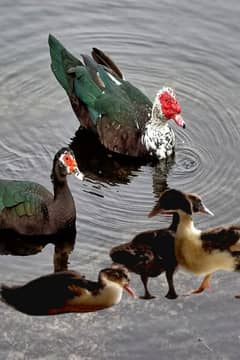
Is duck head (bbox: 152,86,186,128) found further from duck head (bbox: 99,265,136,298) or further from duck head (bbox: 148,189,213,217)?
duck head (bbox: 99,265,136,298)

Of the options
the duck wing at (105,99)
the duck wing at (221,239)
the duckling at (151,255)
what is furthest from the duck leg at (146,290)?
the duck wing at (105,99)

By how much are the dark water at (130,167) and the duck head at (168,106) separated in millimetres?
312

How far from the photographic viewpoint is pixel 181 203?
7.16 metres

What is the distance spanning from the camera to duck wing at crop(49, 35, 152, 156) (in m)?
9.11

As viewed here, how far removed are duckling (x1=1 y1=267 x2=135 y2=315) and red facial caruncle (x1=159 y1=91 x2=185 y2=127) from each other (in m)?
2.32

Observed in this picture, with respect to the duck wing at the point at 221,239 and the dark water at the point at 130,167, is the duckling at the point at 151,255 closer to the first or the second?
the dark water at the point at 130,167

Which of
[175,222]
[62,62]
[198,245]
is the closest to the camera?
[198,245]

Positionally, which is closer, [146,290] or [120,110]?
[146,290]

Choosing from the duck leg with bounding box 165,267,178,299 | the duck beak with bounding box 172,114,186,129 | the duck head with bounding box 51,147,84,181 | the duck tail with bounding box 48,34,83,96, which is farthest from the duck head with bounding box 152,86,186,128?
the duck leg with bounding box 165,267,178,299

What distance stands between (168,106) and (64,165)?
62.9 inches

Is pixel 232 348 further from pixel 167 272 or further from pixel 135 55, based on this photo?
pixel 135 55

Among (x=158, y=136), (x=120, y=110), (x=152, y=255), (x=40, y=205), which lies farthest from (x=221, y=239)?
(x=120, y=110)

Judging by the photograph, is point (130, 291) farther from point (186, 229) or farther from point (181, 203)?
point (181, 203)

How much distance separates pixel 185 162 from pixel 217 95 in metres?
1.15
